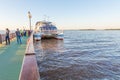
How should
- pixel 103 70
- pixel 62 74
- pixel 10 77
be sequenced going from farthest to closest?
pixel 103 70 < pixel 62 74 < pixel 10 77

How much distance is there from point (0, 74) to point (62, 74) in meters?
5.47

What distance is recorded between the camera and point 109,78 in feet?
34.8

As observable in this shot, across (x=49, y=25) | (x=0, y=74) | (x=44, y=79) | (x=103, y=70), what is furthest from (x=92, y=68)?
(x=49, y=25)

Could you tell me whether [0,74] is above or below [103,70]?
above

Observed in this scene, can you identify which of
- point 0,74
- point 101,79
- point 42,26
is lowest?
point 101,79

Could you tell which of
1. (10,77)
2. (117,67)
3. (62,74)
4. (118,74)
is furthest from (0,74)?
(117,67)

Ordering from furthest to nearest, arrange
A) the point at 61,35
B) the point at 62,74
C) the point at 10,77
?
the point at 61,35 → the point at 62,74 → the point at 10,77

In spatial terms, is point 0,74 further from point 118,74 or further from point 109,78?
point 118,74

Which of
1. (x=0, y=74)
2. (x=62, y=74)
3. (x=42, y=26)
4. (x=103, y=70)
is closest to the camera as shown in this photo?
(x=0, y=74)

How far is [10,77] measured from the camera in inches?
231

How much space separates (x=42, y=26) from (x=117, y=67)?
32.2 meters

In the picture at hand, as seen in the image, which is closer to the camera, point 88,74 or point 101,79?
point 101,79

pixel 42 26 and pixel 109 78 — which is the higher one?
pixel 42 26

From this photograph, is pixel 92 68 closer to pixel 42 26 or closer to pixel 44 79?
pixel 44 79
